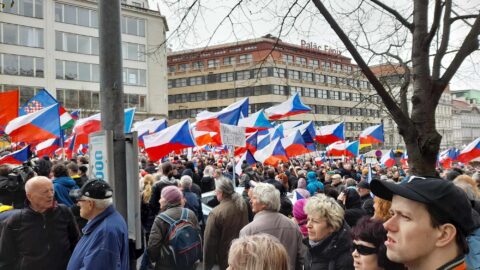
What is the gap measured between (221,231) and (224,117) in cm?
840

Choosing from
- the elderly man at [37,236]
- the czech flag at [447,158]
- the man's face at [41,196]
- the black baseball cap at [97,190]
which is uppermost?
the black baseball cap at [97,190]

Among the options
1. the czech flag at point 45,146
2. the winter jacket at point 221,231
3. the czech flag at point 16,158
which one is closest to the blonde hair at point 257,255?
the winter jacket at point 221,231

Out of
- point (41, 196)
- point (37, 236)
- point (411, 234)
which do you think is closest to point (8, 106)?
point (41, 196)

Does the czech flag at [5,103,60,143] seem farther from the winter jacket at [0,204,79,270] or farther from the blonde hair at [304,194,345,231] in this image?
the blonde hair at [304,194,345,231]

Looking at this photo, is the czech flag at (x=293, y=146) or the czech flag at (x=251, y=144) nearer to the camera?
the czech flag at (x=251, y=144)

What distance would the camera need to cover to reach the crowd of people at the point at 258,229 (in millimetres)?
1944

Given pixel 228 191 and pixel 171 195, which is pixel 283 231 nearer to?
pixel 228 191

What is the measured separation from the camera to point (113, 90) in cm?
418

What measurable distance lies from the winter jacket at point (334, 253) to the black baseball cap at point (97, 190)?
6.30 feet

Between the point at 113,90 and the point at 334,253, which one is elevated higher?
the point at 113,90

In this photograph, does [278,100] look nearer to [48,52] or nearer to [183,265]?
[48,52]

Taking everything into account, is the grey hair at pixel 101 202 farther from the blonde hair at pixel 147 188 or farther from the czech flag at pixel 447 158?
the czech flag at pixel 447 158

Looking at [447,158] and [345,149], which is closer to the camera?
[345,149]

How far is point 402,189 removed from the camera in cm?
204
